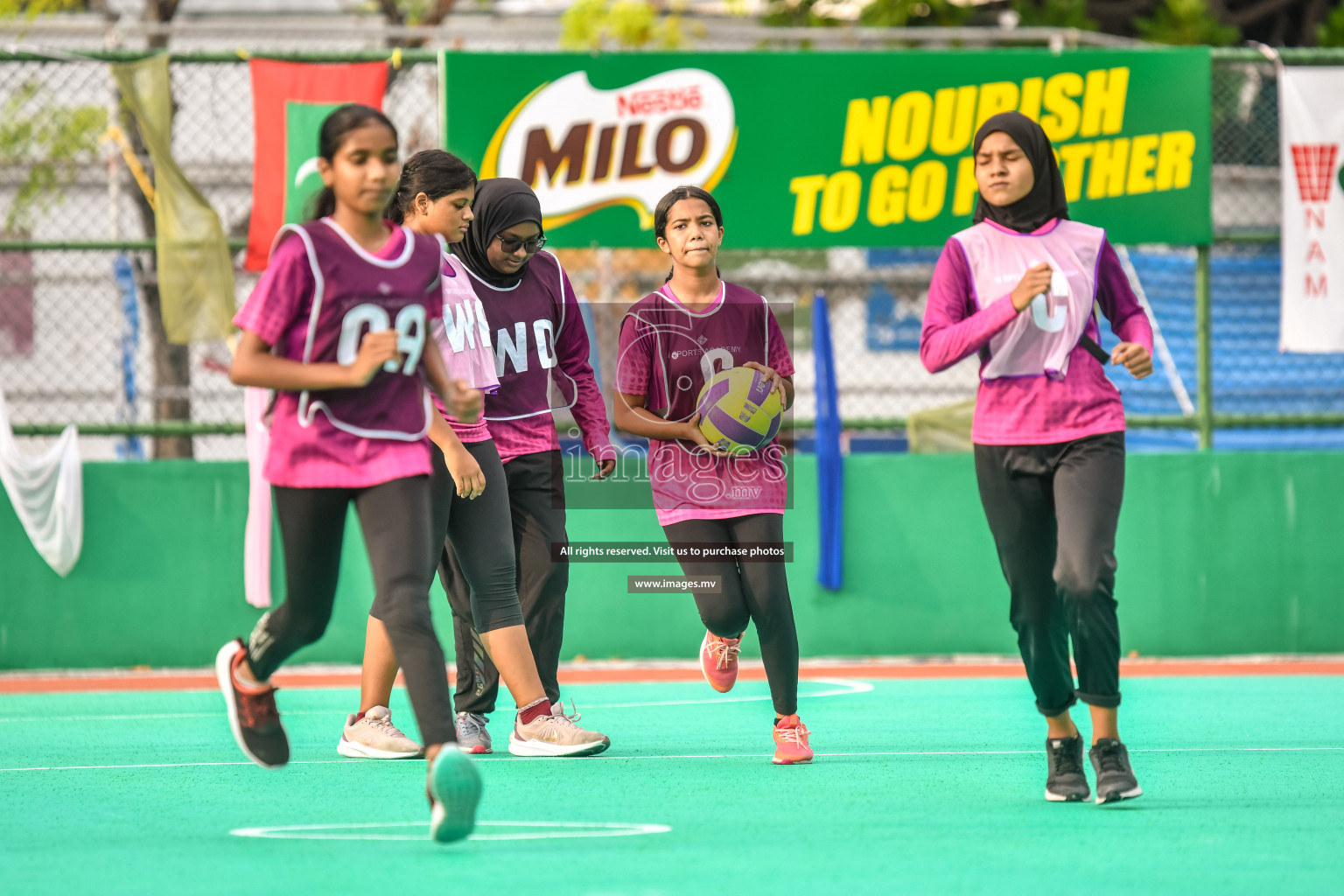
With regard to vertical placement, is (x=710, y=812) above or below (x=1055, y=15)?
below

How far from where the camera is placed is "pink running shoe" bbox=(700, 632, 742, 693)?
646cm

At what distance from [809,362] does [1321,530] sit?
383 cm

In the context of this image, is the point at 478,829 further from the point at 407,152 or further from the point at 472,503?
the point at 407,152

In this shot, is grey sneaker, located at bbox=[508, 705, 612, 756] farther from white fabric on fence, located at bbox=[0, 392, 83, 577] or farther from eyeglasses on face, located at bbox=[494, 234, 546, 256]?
white fabric on fence, located at bbox=[0, 392, 83, 577]

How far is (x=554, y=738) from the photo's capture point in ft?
20.4

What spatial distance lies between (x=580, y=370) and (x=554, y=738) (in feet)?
4.86

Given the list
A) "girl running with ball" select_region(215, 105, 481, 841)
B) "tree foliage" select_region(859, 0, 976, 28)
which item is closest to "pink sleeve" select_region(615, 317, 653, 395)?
"girl running with ball" select_region(215, 105, 481, 841)

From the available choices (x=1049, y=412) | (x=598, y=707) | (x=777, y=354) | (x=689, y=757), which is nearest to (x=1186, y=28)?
(x=598, y=707)

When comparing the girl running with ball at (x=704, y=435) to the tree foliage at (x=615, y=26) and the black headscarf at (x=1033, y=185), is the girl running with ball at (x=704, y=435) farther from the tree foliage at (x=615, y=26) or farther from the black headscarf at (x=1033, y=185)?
the tree foliage at (x=615, y=26)

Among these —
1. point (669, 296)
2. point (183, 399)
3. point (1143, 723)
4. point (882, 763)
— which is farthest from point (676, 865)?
point (183, 399)

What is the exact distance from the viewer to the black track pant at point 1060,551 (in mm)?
4996

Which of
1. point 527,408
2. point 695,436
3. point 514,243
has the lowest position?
point 695,436

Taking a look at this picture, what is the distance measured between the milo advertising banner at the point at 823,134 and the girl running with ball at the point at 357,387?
558 centimetres

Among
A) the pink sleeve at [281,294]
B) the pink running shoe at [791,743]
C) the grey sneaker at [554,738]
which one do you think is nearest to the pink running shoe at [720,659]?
the pink running shoe at [791,743]
